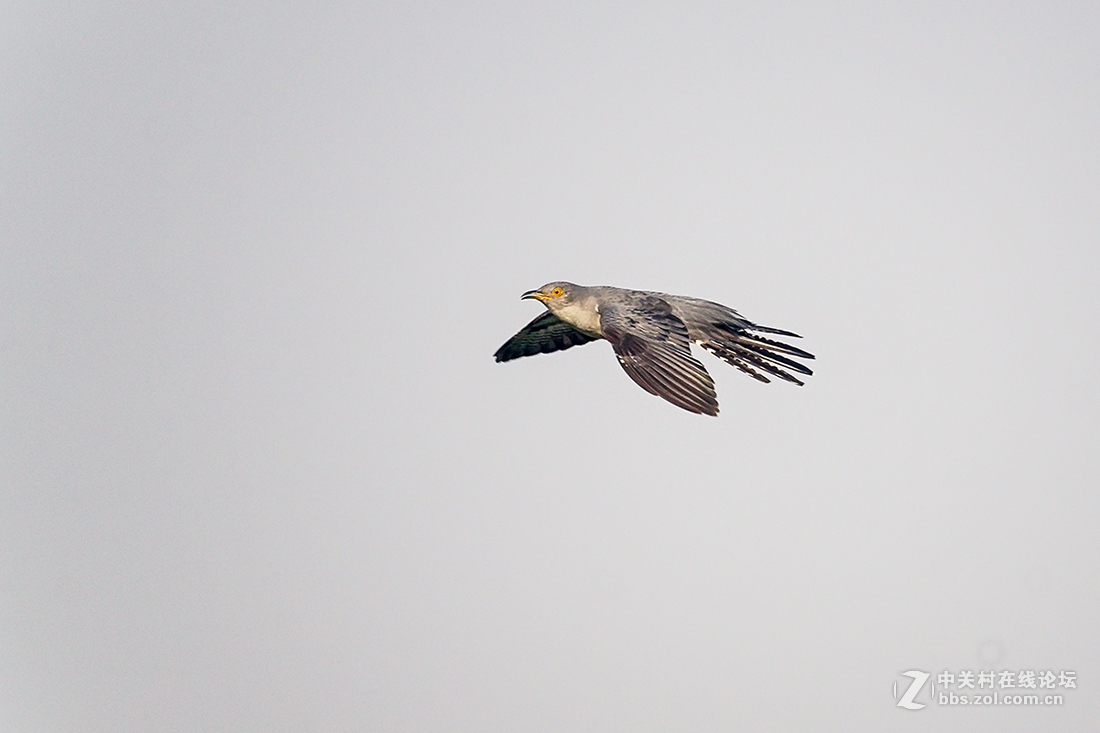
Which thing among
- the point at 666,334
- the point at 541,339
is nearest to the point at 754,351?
the point at 666,334

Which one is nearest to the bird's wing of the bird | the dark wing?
the bird

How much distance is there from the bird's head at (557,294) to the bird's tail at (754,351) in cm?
244

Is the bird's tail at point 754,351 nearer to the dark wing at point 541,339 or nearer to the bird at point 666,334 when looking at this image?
the bird at point 666,334

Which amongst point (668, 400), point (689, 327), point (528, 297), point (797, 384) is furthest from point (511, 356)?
point (668, 400)

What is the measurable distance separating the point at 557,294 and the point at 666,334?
310cm

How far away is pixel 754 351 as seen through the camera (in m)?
17.8

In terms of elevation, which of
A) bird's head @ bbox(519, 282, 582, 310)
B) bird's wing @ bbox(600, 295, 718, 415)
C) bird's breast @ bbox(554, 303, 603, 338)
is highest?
bird's head @ bbox(519, 282, 582, 310)

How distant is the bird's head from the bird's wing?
87 cm

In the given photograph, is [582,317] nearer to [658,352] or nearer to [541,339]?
[541,339]

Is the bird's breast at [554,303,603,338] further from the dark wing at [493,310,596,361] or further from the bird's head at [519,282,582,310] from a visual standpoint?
the dark wing at [493,310,596,361]

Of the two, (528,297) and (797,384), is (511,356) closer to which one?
(528,297)

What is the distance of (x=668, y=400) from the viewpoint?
45.6ft

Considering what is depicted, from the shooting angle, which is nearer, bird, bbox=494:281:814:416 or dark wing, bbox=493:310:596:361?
bird, bbox=494:281:814:416

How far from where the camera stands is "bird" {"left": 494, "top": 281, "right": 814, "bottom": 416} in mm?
14805
